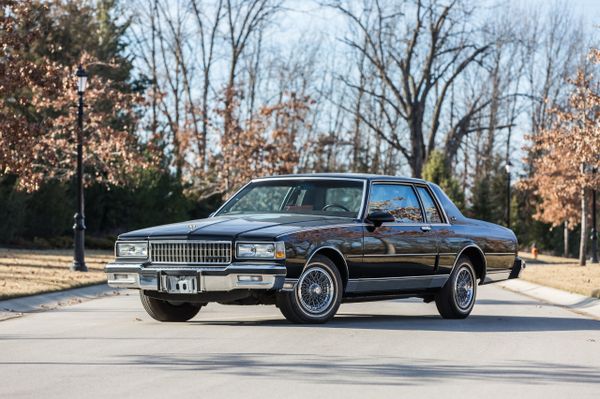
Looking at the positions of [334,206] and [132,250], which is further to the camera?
[334,206]

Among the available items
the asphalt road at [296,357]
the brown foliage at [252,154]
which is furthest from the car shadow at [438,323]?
the brown foliage at [252,154]

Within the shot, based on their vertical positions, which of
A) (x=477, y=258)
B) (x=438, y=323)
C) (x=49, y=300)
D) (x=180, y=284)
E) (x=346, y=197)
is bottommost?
(x=49, y=300)

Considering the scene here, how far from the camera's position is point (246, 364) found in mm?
9836

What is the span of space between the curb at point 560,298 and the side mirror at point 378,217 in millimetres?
4077

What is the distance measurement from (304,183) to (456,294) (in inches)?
99.0

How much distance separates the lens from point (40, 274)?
2447 cm

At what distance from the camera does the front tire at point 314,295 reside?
1284 cm

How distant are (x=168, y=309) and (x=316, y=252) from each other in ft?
6.92

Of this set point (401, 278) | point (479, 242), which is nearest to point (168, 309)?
point (401, 278)

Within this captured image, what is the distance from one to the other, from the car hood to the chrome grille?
0.24 feet

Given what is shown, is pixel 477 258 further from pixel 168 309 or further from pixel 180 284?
pixel 180 284

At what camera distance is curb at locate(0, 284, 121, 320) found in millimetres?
16388

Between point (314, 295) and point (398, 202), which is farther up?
point (398, 202)

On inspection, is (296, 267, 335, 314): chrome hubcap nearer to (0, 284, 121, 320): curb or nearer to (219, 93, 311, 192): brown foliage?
(0, 284, 121, 320): curb
